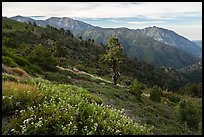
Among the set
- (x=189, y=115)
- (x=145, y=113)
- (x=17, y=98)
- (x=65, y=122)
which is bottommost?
(x=189, y=115)

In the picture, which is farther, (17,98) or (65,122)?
(17,98)

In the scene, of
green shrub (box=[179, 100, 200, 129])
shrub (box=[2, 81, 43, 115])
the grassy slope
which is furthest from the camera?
green shrub (box=[179, 100, 200, 129])

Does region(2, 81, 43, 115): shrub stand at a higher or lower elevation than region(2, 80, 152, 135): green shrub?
higher

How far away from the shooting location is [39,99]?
36.8 feet

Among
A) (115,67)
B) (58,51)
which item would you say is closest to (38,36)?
(58,51)

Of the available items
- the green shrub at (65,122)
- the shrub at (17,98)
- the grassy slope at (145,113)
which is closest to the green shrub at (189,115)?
the grassy slope at (145,113)

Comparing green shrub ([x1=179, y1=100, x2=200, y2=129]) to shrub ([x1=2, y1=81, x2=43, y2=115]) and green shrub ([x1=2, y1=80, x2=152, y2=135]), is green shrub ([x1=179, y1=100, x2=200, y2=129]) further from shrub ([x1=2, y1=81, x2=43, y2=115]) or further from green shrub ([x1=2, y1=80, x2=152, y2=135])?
shrub ([x1=2, y1=81, x2=43, y2=115])

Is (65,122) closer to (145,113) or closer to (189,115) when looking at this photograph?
(145,113)

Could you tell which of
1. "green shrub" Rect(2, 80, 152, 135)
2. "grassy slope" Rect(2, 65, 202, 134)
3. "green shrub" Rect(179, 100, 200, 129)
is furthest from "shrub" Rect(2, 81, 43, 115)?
"green shrub" Rect(179, 100, 200, 129)

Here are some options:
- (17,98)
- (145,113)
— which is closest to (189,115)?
(145,113)

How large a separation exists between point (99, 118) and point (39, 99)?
2.20 meters

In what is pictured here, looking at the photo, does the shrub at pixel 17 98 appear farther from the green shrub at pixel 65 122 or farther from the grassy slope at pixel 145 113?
the grassy slope at pixel 145 113

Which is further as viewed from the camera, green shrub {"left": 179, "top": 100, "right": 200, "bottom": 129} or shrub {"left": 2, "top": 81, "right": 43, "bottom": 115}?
green shrub {"left": 179, "top": 100, "right": 200, "bottom": 129}

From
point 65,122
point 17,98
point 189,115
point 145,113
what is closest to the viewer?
point 65,122
